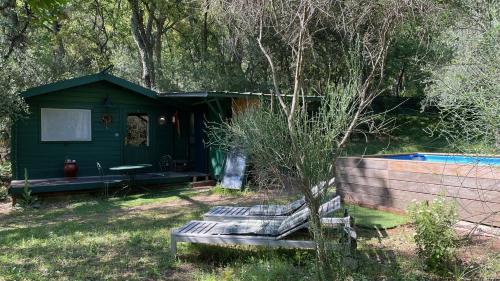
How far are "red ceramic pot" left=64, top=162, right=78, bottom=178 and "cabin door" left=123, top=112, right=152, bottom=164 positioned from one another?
4.98 ft

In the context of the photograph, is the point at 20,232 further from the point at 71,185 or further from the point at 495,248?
the point at 495,248

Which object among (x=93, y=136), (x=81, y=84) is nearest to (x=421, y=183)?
(x=81, y=84)

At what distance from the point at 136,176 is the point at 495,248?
899cm

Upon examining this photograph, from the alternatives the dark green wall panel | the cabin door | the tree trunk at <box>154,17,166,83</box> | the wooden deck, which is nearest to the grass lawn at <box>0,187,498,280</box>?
the wooden deck

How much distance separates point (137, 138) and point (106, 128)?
1.07 metres

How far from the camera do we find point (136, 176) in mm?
11570

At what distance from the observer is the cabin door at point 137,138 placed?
12492 millimetres

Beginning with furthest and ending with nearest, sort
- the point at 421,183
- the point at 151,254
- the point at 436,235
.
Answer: the point at 421,183 → the point at 151,254 → the point at 436,235

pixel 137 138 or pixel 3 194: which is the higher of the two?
pixel 137 138

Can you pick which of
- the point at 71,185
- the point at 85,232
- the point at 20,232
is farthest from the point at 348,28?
the point at 71,185

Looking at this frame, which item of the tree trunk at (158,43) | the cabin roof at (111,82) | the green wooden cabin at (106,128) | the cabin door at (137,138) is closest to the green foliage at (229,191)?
the green wooden cabin at (106,128)

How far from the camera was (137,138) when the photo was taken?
12.9 metres

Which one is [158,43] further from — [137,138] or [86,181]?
[86,181]

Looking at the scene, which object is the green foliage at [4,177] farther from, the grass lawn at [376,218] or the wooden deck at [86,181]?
the grass lawn at [376,218]
